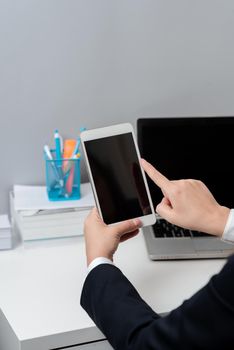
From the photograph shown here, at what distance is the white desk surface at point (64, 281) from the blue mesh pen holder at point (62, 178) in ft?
0.35

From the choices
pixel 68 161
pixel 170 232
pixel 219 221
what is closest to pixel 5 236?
pixel 68 161

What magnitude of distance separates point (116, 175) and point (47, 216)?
0.22 m

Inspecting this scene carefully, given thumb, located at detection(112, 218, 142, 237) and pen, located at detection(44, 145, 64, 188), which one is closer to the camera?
thumb, located at detection(112, 218, 142, 237)

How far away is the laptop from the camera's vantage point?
4.04 feet

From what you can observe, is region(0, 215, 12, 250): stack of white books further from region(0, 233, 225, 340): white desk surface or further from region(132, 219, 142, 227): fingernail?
region(132, 219, 142, 227): fingernail

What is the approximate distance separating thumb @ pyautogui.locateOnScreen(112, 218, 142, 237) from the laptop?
0.15m

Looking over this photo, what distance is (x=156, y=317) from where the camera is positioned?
89 cm

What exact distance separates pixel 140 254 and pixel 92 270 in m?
0.26

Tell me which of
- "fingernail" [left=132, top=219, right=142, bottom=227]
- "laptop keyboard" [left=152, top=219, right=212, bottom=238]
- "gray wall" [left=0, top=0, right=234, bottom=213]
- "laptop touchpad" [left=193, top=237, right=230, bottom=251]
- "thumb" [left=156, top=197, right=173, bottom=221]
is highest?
"gray wall" [left=0, top=0, right=234, bottom=213]

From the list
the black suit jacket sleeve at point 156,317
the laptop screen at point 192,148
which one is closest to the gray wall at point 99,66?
the laptop screen at point 192,148

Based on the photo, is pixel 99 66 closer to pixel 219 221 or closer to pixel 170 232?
pixel 170 232

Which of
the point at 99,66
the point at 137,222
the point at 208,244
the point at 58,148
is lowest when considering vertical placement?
the point at 208,244

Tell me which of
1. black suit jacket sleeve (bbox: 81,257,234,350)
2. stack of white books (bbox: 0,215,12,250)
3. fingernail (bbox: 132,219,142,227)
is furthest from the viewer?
stack of white books (bbox: 0,215,12,250)

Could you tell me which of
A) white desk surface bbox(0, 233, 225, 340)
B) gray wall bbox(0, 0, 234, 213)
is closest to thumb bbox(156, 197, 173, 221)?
white desk surface bbox(0, 233, 225, 340)
